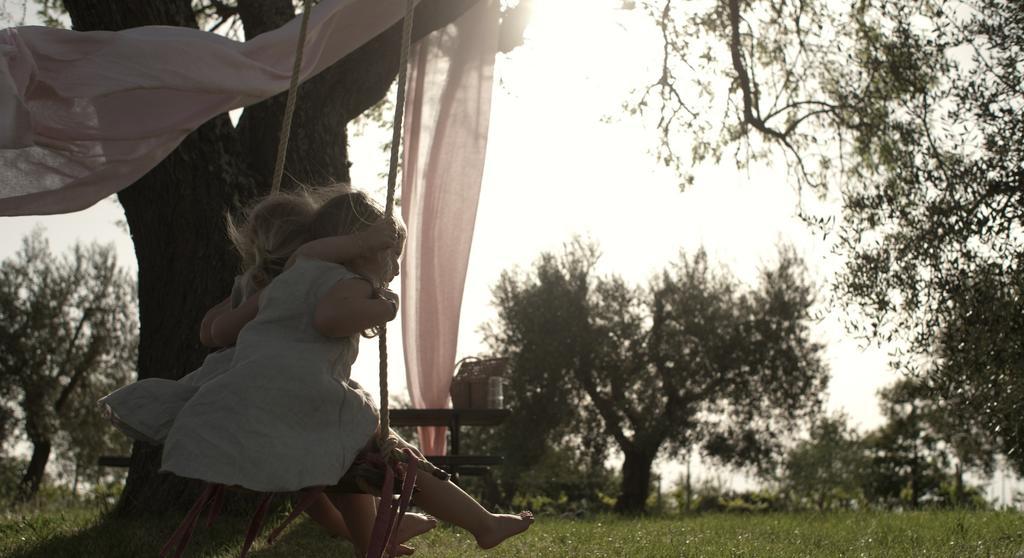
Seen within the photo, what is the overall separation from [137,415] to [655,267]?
45.5 feet

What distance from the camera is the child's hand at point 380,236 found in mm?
3139

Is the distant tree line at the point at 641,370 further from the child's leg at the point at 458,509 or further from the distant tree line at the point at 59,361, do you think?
the child's leg at the point at 458,509

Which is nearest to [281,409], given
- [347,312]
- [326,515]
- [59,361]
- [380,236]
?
[347,312]

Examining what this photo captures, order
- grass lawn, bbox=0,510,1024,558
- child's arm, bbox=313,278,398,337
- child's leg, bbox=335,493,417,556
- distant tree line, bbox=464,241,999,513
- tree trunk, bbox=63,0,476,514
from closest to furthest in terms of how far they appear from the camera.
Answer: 1. child's arm, bbox=313,278,398,337
2. child's leg, bbox=335,493,417,556
3. grass lawn, bbox=0,510,1024,558
4. tree trunk, bbox=63,0,476,514
5. distant tree line, bbox=464,241,999,513

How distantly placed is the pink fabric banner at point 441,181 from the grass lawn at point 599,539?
1.10m

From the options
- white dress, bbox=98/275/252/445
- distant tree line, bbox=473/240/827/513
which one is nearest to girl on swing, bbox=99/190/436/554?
white dress, bbox=98/275/252/445

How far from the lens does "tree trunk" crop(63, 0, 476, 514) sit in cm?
538

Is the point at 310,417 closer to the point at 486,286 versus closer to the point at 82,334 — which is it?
the point at 486,286

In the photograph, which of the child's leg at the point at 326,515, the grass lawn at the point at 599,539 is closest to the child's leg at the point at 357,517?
the child's leg at the point at 326,515

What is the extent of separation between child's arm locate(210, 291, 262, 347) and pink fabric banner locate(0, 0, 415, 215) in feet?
3.35

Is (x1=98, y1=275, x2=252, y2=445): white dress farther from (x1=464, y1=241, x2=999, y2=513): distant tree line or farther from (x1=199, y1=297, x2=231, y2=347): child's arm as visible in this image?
(x1=464, y1=241, x2=999, y2=513): distant tree line

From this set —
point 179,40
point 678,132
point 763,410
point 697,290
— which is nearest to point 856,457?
point 763,410

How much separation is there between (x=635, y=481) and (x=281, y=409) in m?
13.6

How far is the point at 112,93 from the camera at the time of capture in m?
4.00
